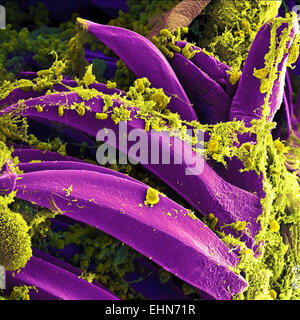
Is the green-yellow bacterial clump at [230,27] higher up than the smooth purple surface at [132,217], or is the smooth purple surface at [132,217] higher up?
the green-yellow bacterial clump at [230,27]

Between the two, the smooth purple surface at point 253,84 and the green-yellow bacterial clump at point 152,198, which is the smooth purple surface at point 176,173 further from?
the smooth purple surface at point 253,84

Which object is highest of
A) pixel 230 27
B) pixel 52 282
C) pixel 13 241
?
pixel 230 27

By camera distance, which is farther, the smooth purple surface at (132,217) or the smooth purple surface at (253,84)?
the smooth purple surface at (253,84)

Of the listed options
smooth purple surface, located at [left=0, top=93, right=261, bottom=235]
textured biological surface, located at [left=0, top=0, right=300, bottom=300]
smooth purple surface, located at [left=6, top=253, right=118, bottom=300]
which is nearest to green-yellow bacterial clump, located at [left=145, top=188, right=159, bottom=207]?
textured biological surface, located at [left=0, top=0, right=300, bottom=300]

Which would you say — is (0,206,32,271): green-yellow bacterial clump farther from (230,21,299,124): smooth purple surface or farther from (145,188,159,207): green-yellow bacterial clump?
(230,21,299,124): smooth purple surface

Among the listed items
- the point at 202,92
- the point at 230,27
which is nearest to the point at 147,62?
the point at 202,92

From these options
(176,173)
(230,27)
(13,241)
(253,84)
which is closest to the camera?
(13,241)

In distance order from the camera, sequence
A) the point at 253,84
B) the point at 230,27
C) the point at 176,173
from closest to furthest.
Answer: the point at 176,173 → the point at 253,84 → the point at 230,27

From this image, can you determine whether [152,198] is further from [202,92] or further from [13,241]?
[202,92]

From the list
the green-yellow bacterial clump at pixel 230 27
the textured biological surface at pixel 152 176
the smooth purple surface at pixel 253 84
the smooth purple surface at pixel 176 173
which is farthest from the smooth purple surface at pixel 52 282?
the green-yellow bacterial clump at pixel 230 27
